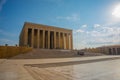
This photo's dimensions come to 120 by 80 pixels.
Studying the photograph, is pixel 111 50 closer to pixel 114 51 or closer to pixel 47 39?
pixel 114 51

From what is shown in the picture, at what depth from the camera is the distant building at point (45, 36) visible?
103ft

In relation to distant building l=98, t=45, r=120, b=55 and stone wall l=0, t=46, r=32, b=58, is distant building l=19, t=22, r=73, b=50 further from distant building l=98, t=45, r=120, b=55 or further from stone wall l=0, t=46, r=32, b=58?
distant building l=98, t=45, r=120, b=55

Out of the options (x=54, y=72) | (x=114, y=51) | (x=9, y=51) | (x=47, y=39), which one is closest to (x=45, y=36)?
(x=47, y=39)

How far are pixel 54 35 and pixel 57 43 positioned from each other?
3.29 metres

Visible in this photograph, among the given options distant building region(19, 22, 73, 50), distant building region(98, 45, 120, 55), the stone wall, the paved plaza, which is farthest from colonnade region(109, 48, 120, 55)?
the paved plaza

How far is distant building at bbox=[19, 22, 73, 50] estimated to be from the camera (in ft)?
103

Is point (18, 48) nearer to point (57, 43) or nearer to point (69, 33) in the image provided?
point (57, 43)

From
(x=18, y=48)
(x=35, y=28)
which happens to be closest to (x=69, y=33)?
(x=35, y=28)

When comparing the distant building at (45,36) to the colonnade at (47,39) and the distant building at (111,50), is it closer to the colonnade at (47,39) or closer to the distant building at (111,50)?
the colonnade at (47,39)

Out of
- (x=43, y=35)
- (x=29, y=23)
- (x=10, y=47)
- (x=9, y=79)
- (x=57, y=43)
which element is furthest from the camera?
(x=57, y=43)

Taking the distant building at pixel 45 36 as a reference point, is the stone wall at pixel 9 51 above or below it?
below

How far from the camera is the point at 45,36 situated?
3625 centimetres

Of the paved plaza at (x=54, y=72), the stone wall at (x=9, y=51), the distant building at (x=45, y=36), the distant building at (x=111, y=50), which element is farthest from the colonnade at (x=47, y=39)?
the paved plaza at (x=54, y=72)

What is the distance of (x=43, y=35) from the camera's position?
33156 mm
